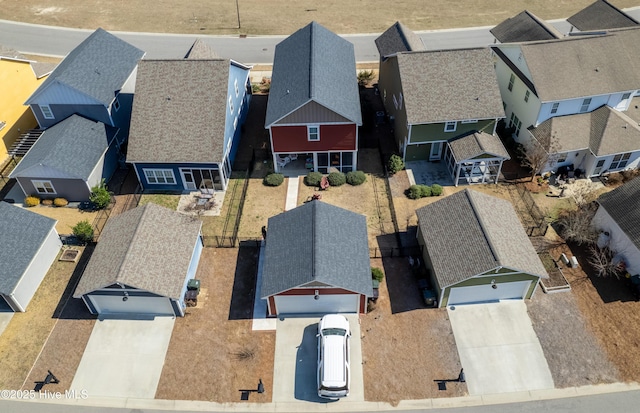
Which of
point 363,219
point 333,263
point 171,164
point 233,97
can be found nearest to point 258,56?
point 233,97

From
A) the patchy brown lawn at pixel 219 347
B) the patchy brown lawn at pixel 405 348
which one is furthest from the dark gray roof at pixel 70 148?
the patchy brown lawn at pixel 405 348

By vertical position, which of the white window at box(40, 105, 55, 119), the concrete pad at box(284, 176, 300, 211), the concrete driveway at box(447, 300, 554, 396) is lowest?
the concrete driveway at box(447, 300, 554, 396)

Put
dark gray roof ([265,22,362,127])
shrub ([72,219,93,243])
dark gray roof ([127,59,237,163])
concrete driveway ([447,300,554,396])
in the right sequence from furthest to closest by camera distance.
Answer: dark gray roof ([265,22,362,127]) < dark gray roof ([127,59,237,163]) < shrub ([72,219,93,243]) < concrete driveway ([447,300,554,396])

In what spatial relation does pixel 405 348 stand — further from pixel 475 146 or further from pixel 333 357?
pixel 475 146

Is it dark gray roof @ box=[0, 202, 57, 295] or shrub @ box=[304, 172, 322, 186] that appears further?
shrub @ box=[304, 172, 322, 186]

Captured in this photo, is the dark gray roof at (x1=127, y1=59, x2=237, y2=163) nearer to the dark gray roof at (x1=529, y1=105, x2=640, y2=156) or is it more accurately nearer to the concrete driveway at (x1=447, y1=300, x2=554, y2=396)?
the concrete driveway at (x1=447, y1=300, x2=554, y2=396)

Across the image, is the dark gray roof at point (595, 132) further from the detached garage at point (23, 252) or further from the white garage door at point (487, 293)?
the detached garage at point (23, 252)

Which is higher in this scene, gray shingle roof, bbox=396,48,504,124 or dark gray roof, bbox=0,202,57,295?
gray shingle roof, bbox=396,48,504,124

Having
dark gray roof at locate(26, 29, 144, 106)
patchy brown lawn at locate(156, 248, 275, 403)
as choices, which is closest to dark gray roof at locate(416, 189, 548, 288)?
patchy brown lawn at locate(156, 248, 275, 403)
